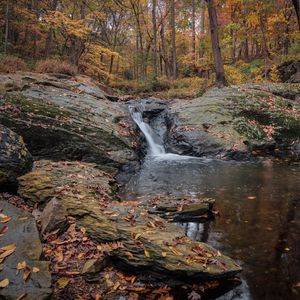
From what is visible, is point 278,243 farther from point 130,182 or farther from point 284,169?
point 284,169

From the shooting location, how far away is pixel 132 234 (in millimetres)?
4004

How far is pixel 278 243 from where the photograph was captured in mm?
4570

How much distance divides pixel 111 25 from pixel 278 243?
99.2 ft

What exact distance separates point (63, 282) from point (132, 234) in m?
1.06

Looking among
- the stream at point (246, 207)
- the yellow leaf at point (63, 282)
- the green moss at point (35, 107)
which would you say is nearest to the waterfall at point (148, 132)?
the stream at point (246, 207)

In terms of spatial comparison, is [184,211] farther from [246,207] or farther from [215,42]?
[215,42]

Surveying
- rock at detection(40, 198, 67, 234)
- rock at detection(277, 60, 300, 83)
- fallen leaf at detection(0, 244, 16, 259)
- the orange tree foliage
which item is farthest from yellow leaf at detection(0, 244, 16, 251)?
rock at detection(277, 60, 300, 83)

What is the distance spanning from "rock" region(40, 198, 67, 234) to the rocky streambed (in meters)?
0.01

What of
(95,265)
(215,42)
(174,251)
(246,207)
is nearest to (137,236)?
(174,251)

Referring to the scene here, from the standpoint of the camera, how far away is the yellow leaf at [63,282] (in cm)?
318

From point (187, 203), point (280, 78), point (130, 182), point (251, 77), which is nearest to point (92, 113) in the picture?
point (130, 182)

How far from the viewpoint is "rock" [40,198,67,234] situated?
13.1 ft

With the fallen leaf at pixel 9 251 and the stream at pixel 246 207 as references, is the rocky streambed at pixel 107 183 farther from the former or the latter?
the stream at pixel 246 207

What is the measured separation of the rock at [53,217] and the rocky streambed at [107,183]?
13 mm
